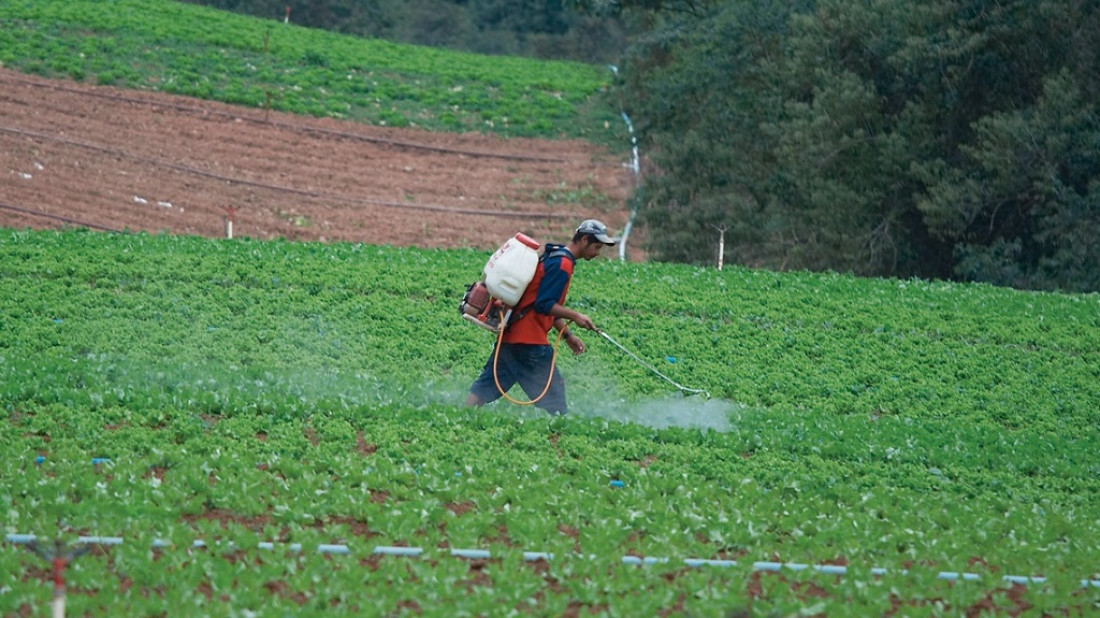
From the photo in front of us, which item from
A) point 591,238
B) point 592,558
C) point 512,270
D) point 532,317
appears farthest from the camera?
point 532,317

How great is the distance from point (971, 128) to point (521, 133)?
17013mm

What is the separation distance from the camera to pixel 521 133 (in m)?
42.9

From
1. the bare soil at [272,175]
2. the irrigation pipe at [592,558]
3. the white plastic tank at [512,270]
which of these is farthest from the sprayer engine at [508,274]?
the bare soil at [272,175]

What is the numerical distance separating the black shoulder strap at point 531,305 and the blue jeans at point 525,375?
217mm

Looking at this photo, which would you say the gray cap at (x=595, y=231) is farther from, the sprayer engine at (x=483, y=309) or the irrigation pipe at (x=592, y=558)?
the irrigation pipe at (x=592, y=558)

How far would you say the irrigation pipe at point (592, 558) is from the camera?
835 cm

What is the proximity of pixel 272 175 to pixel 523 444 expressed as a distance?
25945 mm

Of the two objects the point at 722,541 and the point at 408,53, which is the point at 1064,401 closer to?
the point at 722,541

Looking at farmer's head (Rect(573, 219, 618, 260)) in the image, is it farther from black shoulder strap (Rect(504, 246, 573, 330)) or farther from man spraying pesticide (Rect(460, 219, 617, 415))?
black shoulder strap (Rect(504, 246, 573, 330))

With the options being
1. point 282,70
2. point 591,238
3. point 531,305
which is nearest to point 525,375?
point 531,305

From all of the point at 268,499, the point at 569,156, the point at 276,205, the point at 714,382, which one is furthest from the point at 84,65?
the point at 268,499

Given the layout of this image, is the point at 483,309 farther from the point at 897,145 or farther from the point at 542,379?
the point at 897,145

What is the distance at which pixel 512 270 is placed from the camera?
1103 centimetres

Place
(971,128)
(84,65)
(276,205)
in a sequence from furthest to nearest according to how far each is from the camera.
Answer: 1. (84,65)
2. (276,205)
3. (971,128)
